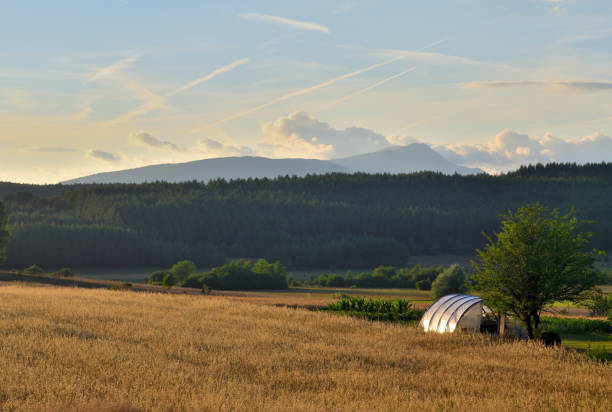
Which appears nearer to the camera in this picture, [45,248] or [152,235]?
[45,248]

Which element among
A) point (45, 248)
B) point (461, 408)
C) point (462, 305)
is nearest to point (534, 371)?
point (461, 408)

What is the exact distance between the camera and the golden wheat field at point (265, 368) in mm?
15953

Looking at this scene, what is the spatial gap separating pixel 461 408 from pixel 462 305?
677 inches

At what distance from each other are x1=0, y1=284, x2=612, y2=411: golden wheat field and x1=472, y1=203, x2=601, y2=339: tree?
4.10m

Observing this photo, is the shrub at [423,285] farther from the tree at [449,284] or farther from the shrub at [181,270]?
the shrub at [181,270]

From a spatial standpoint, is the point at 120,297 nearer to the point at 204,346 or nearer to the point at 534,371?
the point at 204,346

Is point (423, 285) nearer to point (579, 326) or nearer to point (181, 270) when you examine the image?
point (181, 270)

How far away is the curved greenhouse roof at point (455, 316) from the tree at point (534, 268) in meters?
0.79

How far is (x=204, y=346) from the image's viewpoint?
79.8 ft

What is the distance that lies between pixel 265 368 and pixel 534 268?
16.5 m

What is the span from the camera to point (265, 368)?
66.9 feet

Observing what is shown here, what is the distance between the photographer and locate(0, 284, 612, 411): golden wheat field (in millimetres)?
15953

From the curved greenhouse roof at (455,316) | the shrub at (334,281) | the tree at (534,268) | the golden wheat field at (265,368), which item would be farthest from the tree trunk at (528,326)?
the shrub at (334,281)

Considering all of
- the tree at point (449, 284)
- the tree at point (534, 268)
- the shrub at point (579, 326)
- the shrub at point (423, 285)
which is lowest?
the shrub at point (579, 326)
